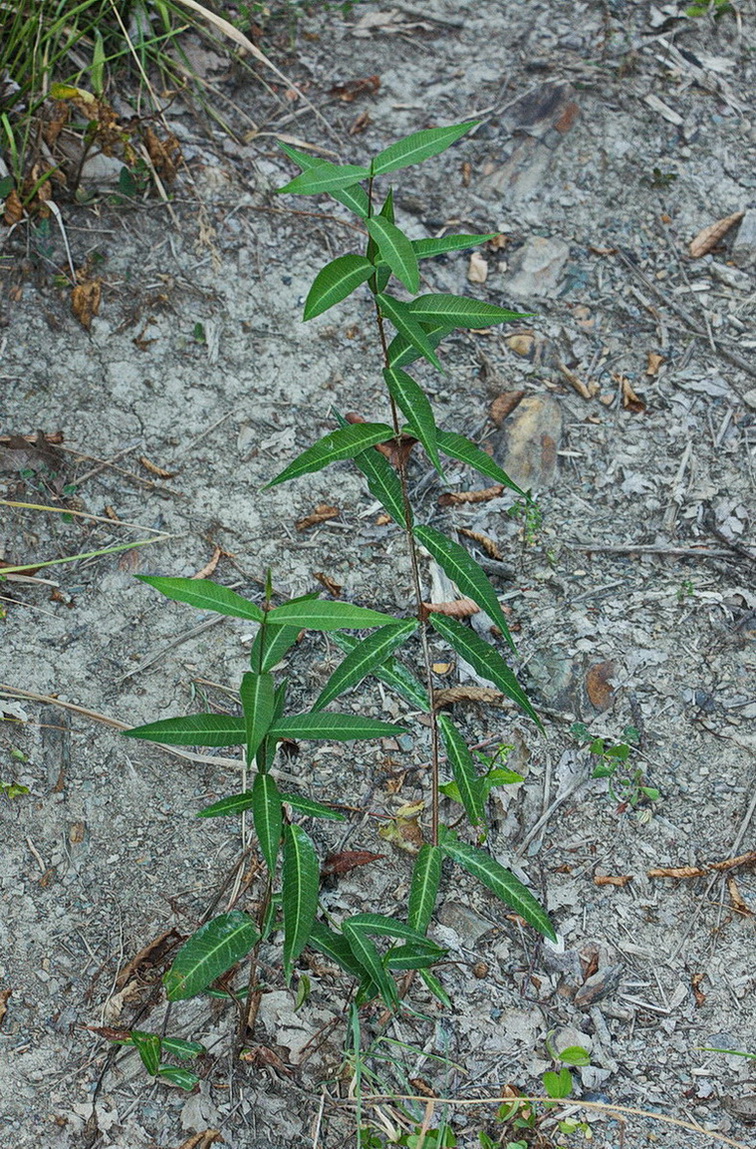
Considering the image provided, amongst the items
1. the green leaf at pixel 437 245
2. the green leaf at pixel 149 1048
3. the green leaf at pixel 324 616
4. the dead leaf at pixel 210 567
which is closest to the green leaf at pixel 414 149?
the green leaf at pixel 437 245

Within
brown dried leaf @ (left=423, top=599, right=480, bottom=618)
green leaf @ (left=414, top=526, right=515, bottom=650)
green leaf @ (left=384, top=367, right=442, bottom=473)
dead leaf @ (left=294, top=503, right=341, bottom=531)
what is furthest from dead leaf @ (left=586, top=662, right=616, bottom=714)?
green leaf @ (left=384, top=367, right=442, bottom=473)

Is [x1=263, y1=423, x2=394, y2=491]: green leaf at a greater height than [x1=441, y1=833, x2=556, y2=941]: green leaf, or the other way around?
[x1=263, y1=423, x2=394, y2=491]: green leaf

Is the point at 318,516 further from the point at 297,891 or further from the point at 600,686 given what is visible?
the point at 297,891

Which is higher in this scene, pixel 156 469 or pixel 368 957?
pixel 156 469

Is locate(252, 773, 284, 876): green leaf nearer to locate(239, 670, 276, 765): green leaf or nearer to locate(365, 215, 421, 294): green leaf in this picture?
locate(239, 670, 276, 765): green leaf

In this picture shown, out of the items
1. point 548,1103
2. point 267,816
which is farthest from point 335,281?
point 548,1103

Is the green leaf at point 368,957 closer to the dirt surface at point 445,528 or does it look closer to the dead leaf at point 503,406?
the dirt surface at point 445,528
